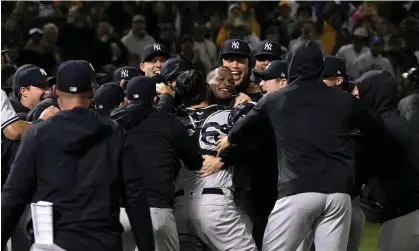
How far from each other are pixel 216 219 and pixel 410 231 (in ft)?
4.60

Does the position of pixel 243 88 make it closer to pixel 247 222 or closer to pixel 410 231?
pixel 247 222

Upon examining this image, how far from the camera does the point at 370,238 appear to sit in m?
11.8

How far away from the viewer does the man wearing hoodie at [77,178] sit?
5473 millimetres

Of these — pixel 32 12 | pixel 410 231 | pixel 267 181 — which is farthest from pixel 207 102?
pixel 32 12

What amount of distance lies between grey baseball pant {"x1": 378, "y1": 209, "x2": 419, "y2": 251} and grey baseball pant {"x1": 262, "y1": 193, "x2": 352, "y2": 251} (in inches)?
29.0

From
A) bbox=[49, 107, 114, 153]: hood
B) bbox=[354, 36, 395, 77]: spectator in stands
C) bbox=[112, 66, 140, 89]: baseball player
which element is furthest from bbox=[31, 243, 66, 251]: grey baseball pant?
bbox=[354, 36, 395, 77]: spectator in stands

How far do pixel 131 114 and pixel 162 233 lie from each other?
2.81ft

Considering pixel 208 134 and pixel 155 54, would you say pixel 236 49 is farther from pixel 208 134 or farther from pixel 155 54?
pixel 208 134

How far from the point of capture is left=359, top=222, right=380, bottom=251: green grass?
36.7 ft

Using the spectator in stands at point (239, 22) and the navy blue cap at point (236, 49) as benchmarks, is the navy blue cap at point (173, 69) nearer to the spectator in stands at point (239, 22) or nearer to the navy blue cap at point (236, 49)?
the navy blue cap at point (236, 49)

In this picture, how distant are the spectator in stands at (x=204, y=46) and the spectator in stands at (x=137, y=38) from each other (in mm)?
735

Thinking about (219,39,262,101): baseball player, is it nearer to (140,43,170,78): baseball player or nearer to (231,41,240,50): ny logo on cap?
(231,41,240,50): ny logo on cap

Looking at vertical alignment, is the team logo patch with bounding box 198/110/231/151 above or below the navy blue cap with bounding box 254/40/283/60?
below

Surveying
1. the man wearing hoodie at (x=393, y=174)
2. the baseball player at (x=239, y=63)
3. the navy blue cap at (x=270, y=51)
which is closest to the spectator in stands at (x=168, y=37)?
the navy blue cap at (x=270, y=51)
